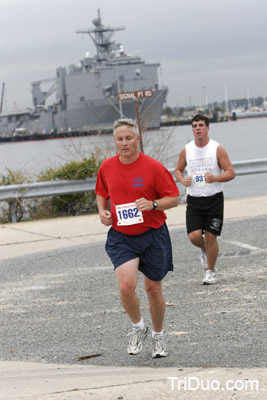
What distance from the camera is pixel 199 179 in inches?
308

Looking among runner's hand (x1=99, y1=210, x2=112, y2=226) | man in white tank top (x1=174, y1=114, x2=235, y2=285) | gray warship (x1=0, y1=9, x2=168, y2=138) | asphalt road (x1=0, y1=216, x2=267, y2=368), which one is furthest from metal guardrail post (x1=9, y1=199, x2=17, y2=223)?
gray warship (x1=0, y1=9, x2=168, y2=138)

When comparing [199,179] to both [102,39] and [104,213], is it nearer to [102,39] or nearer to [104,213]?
[104,213]

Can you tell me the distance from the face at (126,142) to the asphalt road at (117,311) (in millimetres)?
1541

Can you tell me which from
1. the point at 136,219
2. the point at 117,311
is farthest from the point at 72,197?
the point at 136,219

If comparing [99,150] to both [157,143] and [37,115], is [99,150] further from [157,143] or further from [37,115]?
[37,115]

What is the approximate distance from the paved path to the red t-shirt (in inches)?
40.2

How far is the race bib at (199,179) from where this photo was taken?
7802 mm

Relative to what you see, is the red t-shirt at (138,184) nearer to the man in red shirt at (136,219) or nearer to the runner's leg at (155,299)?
the man in red shirt at (136,219)

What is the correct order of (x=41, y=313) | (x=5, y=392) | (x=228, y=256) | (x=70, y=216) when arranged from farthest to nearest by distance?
(x=70, y=216)
(x=228, y=256)
(x=41, y=313)
(x=5, y=392)

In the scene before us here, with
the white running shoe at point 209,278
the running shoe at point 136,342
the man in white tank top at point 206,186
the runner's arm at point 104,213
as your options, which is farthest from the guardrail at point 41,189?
the running shoe at point 136,342

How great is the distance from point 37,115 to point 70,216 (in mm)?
105478

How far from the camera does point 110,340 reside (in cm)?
582

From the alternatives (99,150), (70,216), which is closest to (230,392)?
(70,216)

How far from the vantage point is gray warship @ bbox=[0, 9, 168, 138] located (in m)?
94.3
